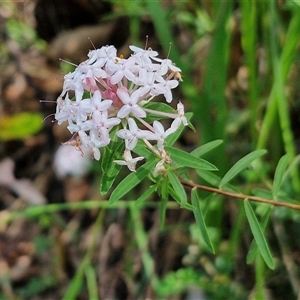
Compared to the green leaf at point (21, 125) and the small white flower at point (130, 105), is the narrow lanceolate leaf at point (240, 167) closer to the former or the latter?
the small white flower at point (130, 105)

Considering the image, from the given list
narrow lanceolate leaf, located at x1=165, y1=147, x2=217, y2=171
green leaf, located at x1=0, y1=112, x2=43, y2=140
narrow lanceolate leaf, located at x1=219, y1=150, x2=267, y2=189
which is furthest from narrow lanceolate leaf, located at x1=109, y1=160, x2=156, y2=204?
green leaf, located at x1=0, y1=112, x2=43, y2=140

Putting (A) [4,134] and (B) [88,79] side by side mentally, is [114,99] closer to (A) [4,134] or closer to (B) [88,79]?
(B) [88,79]

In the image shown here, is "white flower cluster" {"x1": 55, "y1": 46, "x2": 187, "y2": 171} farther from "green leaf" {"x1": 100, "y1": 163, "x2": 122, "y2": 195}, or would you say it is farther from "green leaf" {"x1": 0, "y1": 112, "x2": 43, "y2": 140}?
"green leaf" {"x1": 0, "y1": 112, "x2": 43, "y2": 140}

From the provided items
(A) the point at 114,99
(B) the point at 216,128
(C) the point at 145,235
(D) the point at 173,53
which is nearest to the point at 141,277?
(C) the point at 145,235

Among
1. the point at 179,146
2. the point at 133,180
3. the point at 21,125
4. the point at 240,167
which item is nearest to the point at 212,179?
the point at 240,167

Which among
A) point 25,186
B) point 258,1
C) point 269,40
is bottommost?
point 25,186

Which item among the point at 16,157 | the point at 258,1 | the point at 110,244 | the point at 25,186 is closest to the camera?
the point at 258,1

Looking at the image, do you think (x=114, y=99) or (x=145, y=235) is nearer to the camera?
(x=114, y=99)

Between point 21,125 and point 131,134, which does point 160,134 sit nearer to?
point 131,134
